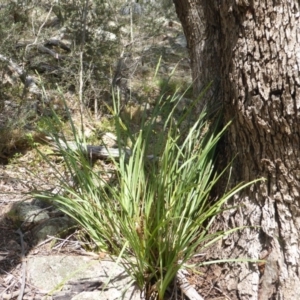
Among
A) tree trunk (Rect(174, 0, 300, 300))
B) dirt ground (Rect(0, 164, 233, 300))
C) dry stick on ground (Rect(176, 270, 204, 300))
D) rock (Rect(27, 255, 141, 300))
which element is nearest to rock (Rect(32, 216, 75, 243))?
dirt ground (Rect(0, 164, 233, 300))

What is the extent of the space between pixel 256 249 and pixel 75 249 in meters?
1.12

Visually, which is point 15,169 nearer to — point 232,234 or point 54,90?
point 54,90

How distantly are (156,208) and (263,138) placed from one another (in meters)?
0.67

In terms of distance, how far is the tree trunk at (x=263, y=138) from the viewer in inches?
97.1

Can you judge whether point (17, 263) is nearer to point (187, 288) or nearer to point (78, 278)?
point (78, 278)

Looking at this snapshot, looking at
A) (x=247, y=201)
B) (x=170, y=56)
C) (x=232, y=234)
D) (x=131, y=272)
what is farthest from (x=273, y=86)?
(x=170, y=56)

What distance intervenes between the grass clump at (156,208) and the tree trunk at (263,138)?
129mm

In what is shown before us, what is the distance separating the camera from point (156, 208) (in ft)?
9.05

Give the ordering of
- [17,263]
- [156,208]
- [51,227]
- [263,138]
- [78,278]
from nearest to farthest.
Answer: [263,138] → [156,208] → [78,278] → [17,263] → [51,227]

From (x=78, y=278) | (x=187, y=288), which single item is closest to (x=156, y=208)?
(x=187, y=288)

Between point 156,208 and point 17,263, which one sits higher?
point 156,208

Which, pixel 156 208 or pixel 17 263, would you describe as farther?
pixel 17 263

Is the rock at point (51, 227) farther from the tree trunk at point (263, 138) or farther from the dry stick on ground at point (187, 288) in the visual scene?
the tree trunk at point (263, 138)

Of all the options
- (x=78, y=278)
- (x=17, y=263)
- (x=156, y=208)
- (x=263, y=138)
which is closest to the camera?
(x=263, y=138)
